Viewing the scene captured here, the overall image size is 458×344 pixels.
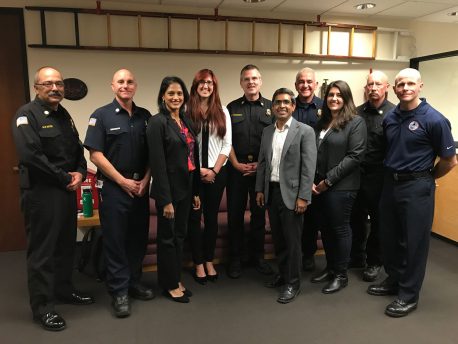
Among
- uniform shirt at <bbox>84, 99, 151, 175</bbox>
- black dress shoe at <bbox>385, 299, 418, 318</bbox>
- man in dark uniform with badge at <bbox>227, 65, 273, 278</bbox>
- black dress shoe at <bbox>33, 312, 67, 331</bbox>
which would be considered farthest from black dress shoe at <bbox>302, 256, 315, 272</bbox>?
black dress shoe at <bbox>33, 312, 67, 331</bbox>

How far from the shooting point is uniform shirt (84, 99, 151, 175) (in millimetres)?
2393

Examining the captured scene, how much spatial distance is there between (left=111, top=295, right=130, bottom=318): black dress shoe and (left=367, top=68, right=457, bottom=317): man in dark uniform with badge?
1741 millimetres

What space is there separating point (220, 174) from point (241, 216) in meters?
0.43

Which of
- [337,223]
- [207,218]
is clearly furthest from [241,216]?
[337,223]

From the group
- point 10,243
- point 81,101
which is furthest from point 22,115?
point 10,243

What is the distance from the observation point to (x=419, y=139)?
7.88 feet

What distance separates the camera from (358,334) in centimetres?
232

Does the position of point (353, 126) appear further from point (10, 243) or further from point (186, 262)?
point (10, 243)

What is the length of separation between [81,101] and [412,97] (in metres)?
3.06

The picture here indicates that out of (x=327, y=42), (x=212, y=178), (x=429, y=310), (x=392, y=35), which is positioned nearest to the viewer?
(x=429, y=310)

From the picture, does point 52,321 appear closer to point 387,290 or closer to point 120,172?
point 120,172

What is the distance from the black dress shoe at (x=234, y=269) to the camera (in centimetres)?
→ 311

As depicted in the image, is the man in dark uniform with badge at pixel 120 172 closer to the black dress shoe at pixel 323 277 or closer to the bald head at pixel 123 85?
the bald head at pixel 123 85

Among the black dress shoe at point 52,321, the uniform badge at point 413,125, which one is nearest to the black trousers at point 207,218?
the black dress shoe at point 52,321
